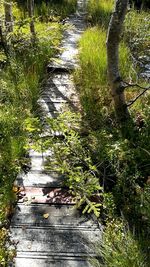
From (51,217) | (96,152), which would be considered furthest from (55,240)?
(96,152)

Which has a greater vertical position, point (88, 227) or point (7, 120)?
point (7, 120)

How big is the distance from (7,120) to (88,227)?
5.99 ft

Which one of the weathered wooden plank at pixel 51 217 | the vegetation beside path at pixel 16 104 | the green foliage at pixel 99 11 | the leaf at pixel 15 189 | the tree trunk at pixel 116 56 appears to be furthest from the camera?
the green foliage at pixel 99 11

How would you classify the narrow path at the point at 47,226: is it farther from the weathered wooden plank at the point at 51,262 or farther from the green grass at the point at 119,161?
the green grass at the point at 119,161

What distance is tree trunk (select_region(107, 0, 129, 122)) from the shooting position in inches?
138

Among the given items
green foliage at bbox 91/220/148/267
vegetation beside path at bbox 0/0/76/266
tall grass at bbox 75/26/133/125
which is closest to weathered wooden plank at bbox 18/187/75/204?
vegetation beside path at bbox 0/0/76/266

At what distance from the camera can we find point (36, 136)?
354 cm

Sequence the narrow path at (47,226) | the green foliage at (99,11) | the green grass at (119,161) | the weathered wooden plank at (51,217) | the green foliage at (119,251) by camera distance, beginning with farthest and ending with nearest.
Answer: the green foliage at (99,11) → the weathered wooden plank at (51,217) → the narrow path at (47,226) → the green grass at (119,161) → the green foliage at (119,251)

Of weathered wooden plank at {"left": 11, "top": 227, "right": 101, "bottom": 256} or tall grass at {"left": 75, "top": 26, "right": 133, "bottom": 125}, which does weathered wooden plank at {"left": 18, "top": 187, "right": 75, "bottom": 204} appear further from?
tall grass at {"left": 75, "top": 26, "right": 133, "bottom": 125}

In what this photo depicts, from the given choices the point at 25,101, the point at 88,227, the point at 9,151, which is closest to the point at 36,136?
the point at 9,151

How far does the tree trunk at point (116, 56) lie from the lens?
3.51 m

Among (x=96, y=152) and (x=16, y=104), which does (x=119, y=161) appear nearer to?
(x=96, y=152)

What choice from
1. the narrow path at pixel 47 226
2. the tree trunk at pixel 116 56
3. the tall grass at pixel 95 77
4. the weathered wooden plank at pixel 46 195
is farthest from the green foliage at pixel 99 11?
the weathered wooden plank at pixel 46 195

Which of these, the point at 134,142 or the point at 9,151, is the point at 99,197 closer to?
the point at 134,142
